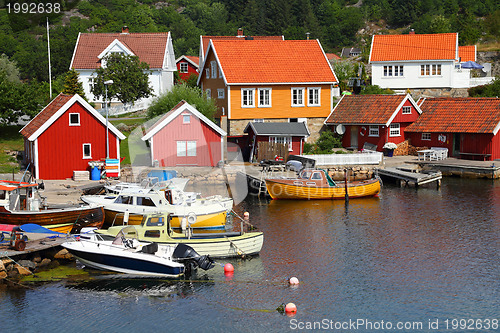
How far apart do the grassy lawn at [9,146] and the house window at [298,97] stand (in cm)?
2239

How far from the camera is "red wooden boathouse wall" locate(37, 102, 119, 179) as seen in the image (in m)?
39.1

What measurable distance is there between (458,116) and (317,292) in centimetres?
3227

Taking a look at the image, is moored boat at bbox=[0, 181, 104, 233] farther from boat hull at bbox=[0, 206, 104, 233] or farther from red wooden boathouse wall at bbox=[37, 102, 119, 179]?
red wooden boathouse wall at bbox=[37, 102, 119, 179]

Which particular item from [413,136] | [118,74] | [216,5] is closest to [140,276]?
[413,136]

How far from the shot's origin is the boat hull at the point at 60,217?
27.7m

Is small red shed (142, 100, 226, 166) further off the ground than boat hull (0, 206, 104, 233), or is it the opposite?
small red shed (142, 100, 226, 166)

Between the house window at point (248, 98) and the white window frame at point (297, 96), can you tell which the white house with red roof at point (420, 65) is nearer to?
the white window frame at point (297, 96)

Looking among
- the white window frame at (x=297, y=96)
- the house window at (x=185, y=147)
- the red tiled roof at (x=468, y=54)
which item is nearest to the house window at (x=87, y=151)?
the house window at (x=185, y=147)

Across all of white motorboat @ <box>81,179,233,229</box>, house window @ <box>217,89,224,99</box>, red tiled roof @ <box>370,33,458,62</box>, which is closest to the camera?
white motorboat @ <box>81,179,233,229</box>

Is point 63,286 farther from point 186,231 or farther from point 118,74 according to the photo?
point 118,74

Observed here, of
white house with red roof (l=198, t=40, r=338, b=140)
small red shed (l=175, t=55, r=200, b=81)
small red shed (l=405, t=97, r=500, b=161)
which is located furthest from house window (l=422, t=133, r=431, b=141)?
small red shed (l=175, t=55, r=200, b=81)

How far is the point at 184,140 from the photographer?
4397cm

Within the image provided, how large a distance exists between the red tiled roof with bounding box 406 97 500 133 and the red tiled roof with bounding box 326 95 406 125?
2.54m

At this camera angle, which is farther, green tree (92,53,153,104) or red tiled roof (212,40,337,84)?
green tree (92,53,153,104)
